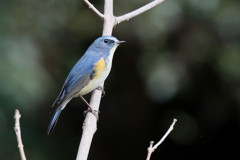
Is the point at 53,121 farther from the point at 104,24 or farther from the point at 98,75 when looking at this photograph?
the point at 104,24

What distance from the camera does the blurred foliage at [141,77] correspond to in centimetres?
424

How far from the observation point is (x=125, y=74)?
5.00 meters

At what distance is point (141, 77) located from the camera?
4.77m

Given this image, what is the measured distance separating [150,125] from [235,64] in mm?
1362

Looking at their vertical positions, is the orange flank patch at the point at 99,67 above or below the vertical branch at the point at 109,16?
below

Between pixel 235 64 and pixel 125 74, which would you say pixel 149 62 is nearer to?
pixel 125 74

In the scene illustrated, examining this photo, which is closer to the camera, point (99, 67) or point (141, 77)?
point (99, 67)

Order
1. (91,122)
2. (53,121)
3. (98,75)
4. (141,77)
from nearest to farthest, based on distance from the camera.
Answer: (91,122) < (53,121) < (98,75) < (141,77)

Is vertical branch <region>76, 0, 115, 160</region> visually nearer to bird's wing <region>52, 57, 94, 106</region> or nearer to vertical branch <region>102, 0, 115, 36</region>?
vertical branch <region>102, 0, 115, 36</region>

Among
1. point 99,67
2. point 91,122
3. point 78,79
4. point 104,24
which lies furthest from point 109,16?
point 91,122

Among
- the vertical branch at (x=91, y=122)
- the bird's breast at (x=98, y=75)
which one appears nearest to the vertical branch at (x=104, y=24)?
the vertical branch at (x=91, y=122)

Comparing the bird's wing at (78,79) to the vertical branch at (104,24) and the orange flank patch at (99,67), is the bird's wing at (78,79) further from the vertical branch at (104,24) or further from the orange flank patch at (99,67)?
the vertical branch at (104,24)

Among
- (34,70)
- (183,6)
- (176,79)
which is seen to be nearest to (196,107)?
(176,79)

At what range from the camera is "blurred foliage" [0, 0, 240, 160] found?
424 cm
